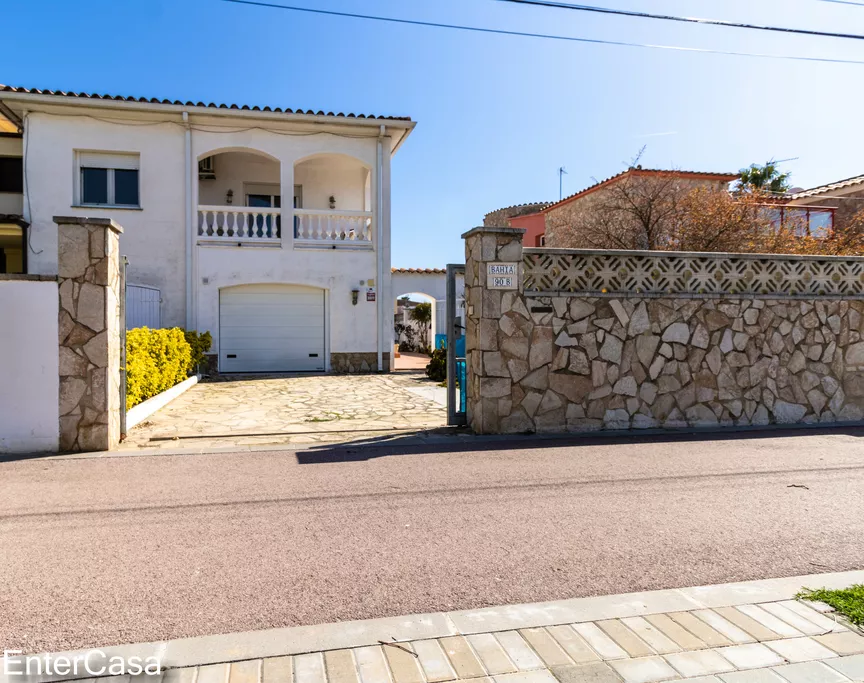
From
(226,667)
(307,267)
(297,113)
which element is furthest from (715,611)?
(297,113)

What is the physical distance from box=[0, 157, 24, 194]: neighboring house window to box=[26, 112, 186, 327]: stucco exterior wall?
6.86 feet

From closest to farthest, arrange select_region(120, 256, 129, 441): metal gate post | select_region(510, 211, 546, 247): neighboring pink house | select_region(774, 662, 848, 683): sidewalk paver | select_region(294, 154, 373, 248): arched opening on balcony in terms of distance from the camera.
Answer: select_region(774, 662, 848, 683): sidewalk paver < select_region(120, 256, 129, 441): metal gate post < select_region(294, 154, 373, 248): arched opening on balcony < select_region(510, 211, 546, 247): neighboring pink house

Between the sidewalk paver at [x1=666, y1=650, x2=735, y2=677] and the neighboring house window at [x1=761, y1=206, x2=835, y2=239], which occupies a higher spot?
the neighboring house window at [x1=761, y1=206, x2=835, y2=239]

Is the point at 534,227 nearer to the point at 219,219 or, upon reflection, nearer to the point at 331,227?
the point at 331,227

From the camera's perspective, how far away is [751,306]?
26.6 feet

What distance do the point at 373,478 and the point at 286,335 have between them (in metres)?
10.7

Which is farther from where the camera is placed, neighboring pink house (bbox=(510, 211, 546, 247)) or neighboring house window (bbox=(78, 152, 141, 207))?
neighboring pink house (bbox=(510, 211, 546, 247))

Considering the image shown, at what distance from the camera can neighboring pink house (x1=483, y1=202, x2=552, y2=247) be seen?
2332cm

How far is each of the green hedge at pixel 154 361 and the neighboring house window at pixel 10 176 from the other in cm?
724

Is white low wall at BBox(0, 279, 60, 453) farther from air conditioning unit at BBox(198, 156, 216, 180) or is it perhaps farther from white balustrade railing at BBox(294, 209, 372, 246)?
air conditioning unit at BBox(198, 156, 216, 180)

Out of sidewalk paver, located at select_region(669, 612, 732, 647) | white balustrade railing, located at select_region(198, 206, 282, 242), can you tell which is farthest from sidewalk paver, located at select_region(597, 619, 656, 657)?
white balustrade railing, located at select_region(198, 206, 282, 242)

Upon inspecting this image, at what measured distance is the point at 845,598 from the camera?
303 centimetres

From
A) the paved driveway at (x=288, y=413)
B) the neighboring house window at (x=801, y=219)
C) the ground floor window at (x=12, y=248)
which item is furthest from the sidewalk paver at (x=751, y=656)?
the ground floor window at (x=12, y=248)

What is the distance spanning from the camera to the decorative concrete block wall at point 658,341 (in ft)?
24.7
